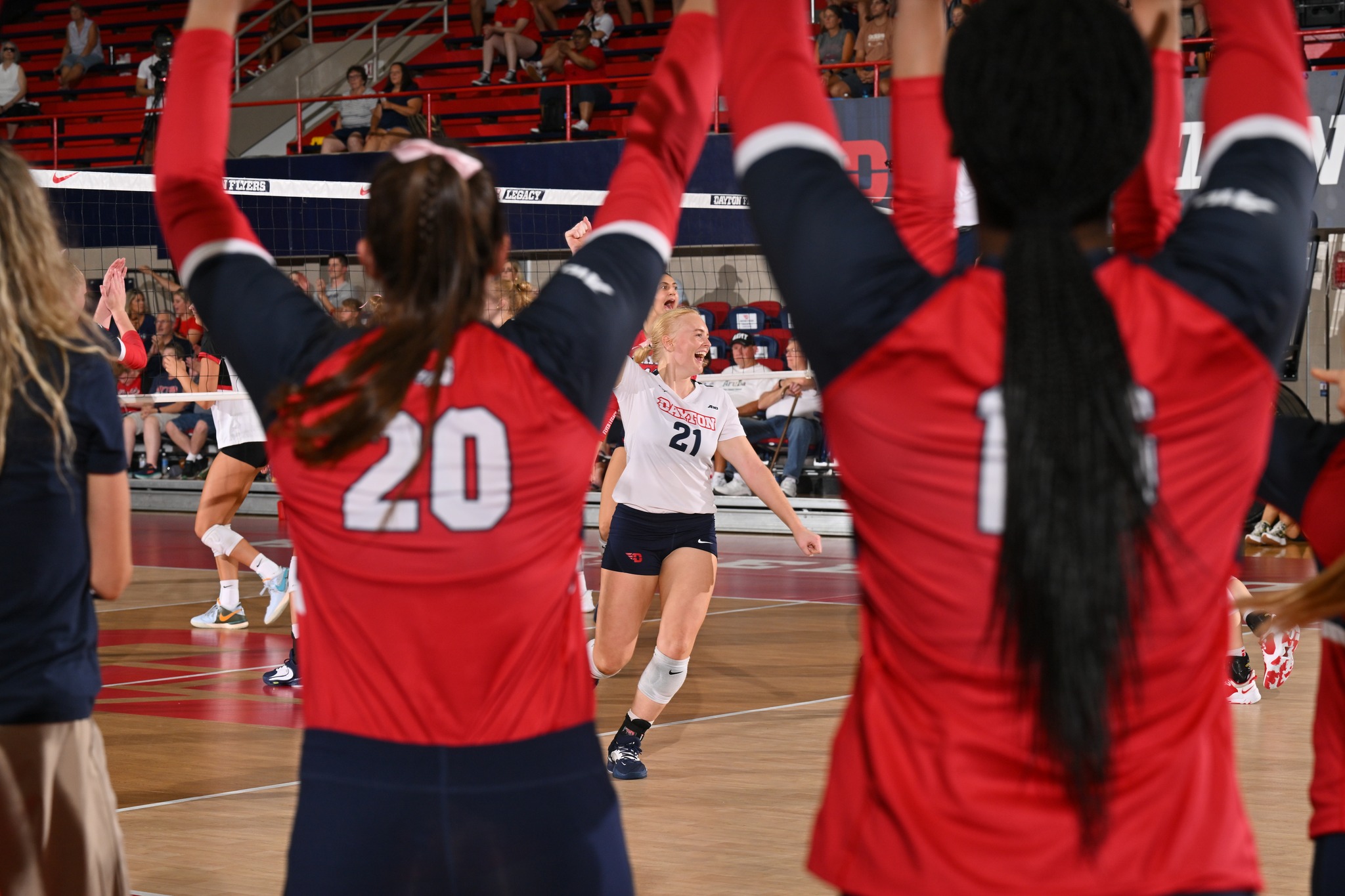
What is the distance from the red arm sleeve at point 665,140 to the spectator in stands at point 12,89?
20.9 meters

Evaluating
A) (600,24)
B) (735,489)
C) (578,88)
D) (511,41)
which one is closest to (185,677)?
(735,489)

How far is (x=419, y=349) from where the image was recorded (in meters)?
1.79

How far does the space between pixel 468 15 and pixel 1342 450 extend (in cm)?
1977

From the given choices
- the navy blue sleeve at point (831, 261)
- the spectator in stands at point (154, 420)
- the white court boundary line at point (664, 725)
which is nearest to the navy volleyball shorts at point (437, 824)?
the navy blue sleeve at point (831, 261)

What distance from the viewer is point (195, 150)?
2021 millimetres

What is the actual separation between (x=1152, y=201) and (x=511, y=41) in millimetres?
17575

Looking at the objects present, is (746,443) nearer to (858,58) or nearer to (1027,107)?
(1027,107)

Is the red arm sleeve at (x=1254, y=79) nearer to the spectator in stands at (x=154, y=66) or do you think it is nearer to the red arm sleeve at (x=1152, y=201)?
the red arm sleeve at (x=1152, y=201)

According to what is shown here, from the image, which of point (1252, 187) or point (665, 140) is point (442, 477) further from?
point (1252, 187)

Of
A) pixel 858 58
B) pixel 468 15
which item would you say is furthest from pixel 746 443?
pixel 468 15

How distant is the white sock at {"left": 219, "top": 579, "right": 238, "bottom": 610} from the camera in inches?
371

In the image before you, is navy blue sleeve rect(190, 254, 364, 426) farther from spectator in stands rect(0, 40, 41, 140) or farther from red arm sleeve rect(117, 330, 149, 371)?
spectator in stands rect(0, 40, 41, 140)

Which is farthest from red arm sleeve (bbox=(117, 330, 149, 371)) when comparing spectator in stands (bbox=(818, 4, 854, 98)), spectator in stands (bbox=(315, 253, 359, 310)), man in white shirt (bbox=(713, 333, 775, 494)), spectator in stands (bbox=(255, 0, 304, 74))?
spectator in stands (bbox=(255, 0, 304, 74))

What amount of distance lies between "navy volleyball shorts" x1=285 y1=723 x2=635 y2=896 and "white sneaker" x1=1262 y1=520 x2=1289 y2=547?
12642mm
